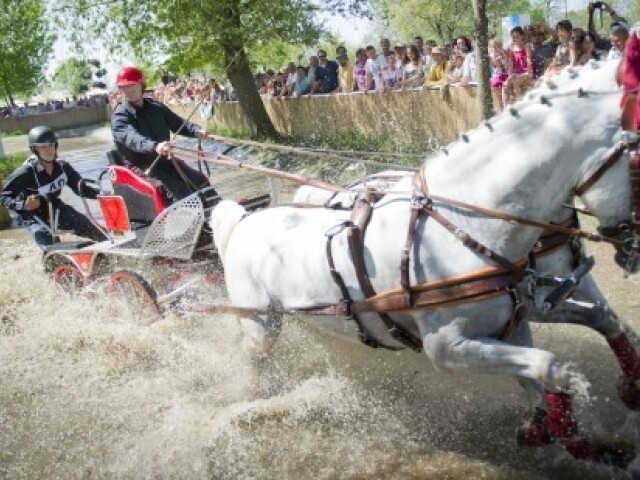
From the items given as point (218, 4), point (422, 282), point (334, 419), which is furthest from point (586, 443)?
point (218, 4)

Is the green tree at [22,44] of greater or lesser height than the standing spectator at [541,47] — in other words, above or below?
above

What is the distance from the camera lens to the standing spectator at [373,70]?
14477 millimetres

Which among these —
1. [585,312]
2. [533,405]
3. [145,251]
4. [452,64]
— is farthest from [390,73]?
[533,405]

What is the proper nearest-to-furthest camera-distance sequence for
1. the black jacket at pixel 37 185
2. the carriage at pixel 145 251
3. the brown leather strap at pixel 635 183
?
the brown leather strap at pixel 635 183 → the carriage at pixel 145 251 → the black jacket at pixel 37 185

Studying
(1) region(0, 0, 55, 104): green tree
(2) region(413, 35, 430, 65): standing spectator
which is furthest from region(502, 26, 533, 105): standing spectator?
(1) region(0, 0, 55, 104): green tree

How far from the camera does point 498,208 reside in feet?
11.2

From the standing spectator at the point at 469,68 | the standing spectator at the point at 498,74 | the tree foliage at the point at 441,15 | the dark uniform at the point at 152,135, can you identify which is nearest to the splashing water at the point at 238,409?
the dark uniform at the point at 152,135

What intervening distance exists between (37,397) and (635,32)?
16.0ft

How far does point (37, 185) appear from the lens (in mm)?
7523

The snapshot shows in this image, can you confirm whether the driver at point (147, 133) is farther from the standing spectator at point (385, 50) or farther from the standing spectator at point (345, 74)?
the standing spectator at point (345, 74)

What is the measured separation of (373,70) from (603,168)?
1182cm

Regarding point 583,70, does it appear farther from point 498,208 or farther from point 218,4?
point 218,4

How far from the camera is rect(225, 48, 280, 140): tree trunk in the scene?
18281 mm

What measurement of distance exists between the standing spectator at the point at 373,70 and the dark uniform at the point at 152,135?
799cm
